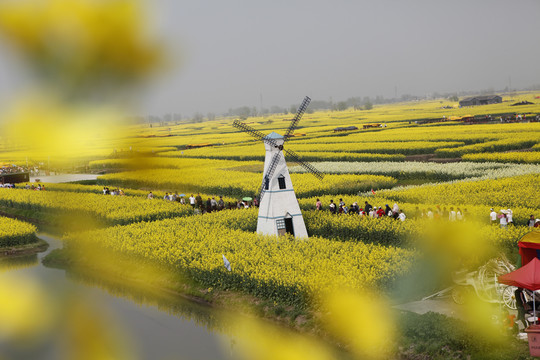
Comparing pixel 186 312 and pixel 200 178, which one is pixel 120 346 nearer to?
pixel 186 312

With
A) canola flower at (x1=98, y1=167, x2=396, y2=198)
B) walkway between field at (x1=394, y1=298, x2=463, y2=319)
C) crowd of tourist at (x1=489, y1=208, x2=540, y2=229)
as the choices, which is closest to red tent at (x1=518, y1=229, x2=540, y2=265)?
walkway between field at (x1=394, y1=298, x2=463, y2=319)

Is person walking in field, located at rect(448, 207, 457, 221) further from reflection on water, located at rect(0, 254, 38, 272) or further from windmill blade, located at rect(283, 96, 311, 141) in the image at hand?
reflection on water, located at rect(0, 254, 38, 272)

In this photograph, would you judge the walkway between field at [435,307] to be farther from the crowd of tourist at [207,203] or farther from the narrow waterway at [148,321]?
the crowd of tourist at [207,203]

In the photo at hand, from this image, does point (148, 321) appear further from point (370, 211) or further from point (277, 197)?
point (370, 211)

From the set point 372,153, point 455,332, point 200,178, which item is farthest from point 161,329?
point 372,153

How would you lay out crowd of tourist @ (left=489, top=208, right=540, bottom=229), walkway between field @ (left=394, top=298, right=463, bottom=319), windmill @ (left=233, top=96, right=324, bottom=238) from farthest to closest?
crowd of tourist @ (left=489, top=208, right=540, bottom=229)
windmill @ (left=233, top=96, right=324, bottom=238)
walkway between field @ (left=394, top=298, right=463, bottom=319)

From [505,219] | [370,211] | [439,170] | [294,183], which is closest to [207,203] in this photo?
[294,183]

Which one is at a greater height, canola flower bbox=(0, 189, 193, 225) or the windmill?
the windmill
